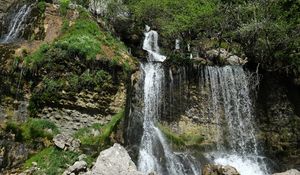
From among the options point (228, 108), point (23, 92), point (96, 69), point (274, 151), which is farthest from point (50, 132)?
point (274, 151)

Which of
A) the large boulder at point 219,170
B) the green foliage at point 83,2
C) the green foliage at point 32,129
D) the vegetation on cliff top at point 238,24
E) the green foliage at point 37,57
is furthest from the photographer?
the green foliage at point 83,2

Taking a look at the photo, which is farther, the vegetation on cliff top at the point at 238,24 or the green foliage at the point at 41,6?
the vegetation on cliff top at the point at 238,24

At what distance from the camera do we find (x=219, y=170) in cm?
1705

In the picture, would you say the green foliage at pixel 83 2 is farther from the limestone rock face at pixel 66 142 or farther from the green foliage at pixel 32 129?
the limestone rock face at pixel 66 142

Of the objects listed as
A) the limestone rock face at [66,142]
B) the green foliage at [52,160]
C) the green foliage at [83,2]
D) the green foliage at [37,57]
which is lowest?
the green foliage at [52,160]

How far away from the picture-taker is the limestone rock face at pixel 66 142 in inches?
623

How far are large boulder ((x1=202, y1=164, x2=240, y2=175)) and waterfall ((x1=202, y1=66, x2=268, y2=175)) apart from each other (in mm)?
3985

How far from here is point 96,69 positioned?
18.2 meters

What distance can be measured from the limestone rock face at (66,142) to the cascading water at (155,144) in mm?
3394

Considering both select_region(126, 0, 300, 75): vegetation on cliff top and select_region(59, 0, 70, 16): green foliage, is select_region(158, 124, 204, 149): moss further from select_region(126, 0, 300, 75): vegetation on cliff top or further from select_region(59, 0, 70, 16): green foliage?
select_region(59, 0, 70, 16): green foliage

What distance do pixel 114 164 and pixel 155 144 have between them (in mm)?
7062

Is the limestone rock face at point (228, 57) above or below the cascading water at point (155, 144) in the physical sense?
above

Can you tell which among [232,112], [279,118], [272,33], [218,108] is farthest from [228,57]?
[279,118]

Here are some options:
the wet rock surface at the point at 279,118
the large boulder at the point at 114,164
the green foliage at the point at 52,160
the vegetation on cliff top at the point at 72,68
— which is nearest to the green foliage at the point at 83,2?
the vegetation on cliff top at the point at 72,68
